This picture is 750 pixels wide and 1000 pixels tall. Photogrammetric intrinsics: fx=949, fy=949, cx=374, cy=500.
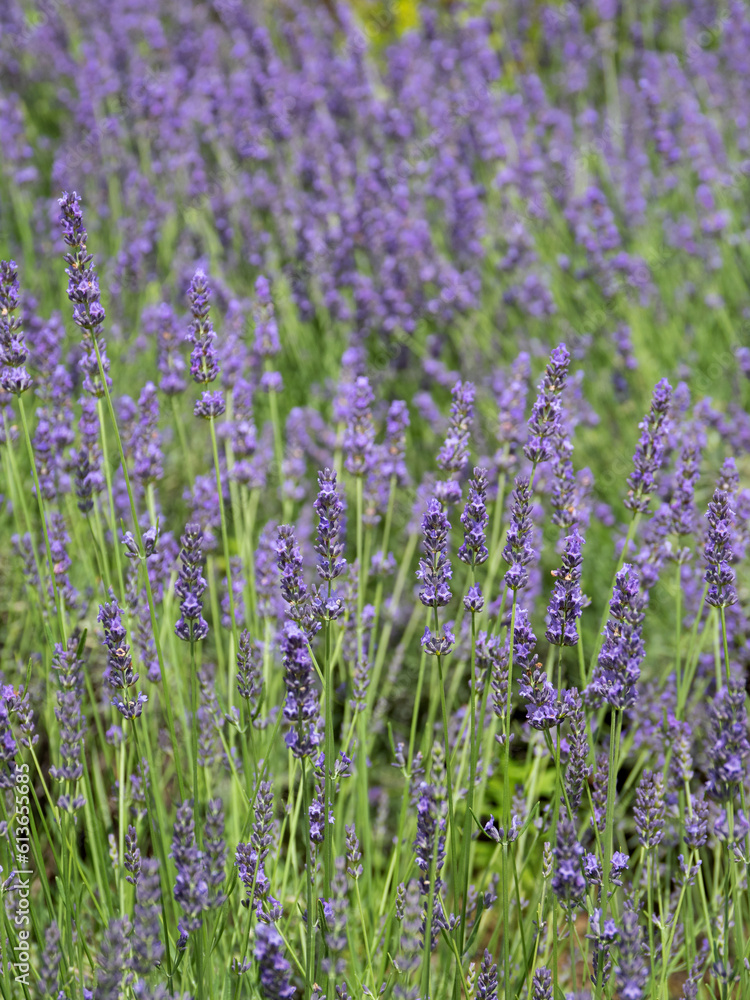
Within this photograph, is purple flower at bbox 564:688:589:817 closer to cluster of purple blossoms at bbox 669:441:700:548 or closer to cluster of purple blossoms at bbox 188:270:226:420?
cluster of purple blossoms at bbox 669:441:700:548

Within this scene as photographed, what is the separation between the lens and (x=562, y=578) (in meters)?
1.29

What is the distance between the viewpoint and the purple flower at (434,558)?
4.25ft

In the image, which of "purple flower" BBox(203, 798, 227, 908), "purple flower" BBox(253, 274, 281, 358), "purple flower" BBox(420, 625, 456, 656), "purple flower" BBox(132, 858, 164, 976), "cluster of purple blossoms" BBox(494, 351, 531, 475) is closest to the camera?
"purple flower" BBox(132, 858, 164, 976)

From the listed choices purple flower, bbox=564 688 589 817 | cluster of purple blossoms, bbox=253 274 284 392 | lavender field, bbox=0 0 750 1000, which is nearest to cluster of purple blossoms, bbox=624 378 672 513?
lavender field, bbox=0 0 750 1000

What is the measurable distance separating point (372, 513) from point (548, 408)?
683 millimetres

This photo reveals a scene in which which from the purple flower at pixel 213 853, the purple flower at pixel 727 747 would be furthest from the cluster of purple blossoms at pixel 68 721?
the purple flower at pixel 727 747

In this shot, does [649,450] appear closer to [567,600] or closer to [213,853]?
[567,600]

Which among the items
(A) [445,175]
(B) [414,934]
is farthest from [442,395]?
(B) [414,934]

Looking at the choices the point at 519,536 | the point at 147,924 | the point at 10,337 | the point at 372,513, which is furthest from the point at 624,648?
the point at 10,337

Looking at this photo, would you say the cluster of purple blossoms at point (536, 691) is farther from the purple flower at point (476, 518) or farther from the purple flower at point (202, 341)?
the purple flower at point (202, 341)

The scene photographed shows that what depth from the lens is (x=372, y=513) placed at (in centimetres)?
211

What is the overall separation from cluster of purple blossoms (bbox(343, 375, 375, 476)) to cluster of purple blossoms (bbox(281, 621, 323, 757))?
0.70 m

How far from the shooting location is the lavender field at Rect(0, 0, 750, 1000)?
1.34m

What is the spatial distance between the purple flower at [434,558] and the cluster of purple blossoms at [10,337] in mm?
704
